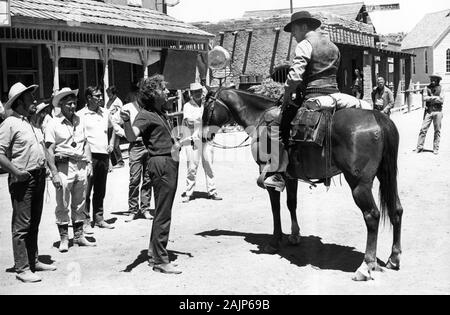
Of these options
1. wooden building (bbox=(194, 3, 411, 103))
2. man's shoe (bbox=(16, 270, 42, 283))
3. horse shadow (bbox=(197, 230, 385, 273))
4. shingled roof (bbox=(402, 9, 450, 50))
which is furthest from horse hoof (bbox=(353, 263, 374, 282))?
shingled roof (bbox=(402, 9, 450, 50))

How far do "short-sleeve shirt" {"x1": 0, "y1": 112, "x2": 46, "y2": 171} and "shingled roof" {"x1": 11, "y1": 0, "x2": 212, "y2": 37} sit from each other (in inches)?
311

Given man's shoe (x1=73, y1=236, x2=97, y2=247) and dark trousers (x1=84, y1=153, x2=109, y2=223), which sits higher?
dark trousers (x1=84, y1=153, x2=109, y2=223)

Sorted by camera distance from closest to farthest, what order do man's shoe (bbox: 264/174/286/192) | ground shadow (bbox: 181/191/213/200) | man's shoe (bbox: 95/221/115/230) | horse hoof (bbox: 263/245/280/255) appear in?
man's shoe (bbox: 264/174/286/192) < horse hoof (bbox: 263/245/280/255) < man's shoe (bbox: 95/221/115/230) < ground shadow (bbox: 181/191/213/200)

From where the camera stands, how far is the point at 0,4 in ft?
40.8

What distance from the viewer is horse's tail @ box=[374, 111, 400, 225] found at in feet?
20.3

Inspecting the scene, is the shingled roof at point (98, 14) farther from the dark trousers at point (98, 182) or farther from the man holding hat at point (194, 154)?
the dark trousers at point (98, 182)

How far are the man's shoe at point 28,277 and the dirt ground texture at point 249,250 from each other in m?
0.07

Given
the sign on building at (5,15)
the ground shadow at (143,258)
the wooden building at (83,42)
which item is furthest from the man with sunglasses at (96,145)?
the wooden building at (83,42)

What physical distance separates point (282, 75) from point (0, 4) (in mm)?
14403

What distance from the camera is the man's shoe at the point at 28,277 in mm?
6020

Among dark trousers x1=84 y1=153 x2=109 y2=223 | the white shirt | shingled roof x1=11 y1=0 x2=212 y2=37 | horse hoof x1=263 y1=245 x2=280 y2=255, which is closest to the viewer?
horse hoof x1=263 y1=245 x2=280 y2=255

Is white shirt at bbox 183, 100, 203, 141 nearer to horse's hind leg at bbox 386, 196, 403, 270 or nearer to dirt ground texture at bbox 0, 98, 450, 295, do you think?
dirt ground texture at bbox 0, 98, 450, 295

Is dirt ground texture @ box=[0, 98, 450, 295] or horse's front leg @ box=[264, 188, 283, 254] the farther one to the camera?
horse's front leg @ box=[264, 188, 283, 254]
